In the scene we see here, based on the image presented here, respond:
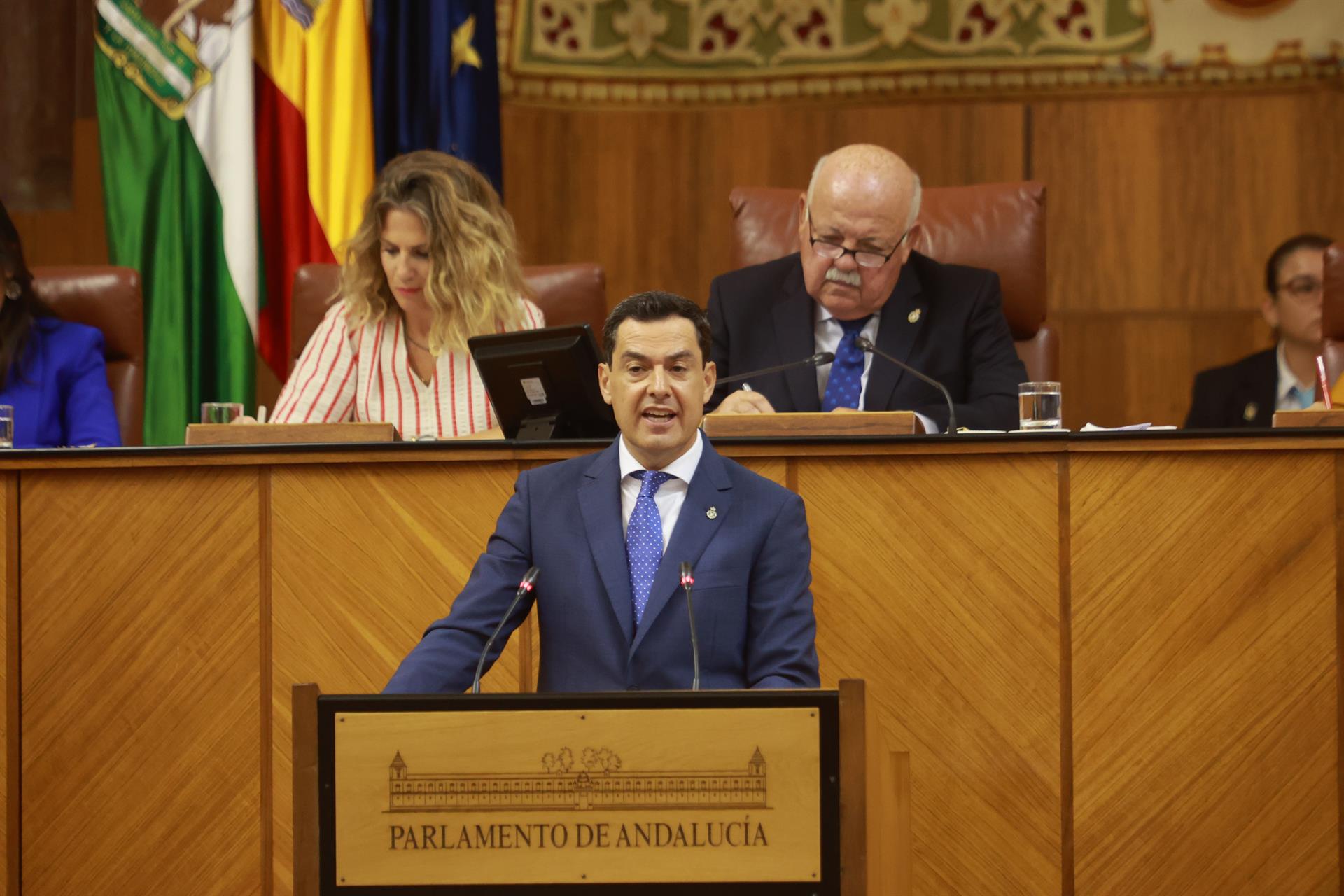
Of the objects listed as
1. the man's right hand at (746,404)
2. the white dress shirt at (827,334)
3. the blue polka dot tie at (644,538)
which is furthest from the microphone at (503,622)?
the white dress shirt at (827,334)

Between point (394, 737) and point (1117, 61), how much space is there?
142 inches

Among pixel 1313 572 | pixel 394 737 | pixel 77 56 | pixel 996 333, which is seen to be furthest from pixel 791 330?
pixel 77 56

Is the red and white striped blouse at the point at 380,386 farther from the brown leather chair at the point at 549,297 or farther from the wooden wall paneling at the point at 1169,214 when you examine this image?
the wooden wall paneling at the point at 1169,214

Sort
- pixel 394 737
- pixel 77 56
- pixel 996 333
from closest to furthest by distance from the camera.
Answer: pixel 394 737 < pixel 996 333 < pixel 77 56

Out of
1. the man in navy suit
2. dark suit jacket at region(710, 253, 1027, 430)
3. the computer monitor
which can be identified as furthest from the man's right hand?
the man in navy suit

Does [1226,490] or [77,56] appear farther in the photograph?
[77,56]

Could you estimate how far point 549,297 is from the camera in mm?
3434

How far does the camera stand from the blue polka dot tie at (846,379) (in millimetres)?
3080

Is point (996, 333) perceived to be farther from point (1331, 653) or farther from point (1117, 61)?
point (1117, 61)

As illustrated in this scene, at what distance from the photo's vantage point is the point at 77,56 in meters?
4.40

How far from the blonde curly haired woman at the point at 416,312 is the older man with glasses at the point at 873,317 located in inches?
20.3

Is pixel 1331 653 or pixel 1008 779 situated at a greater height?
pixel 1331 653

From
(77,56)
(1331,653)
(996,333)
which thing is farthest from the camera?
(77,56)

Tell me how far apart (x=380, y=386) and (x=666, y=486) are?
4.14 ft
